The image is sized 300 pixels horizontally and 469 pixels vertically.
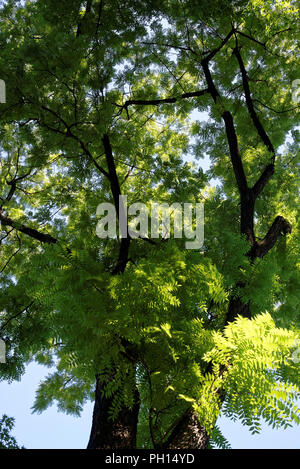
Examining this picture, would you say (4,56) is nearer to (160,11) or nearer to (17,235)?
(160,11)

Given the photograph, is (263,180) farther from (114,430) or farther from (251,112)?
(114,430)

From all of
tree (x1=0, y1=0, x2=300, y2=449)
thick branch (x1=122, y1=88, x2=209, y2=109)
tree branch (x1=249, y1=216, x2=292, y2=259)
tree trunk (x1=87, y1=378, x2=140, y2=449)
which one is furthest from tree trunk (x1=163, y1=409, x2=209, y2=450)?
thick branch (x1=122, y1=88, x2=209, y2=109)

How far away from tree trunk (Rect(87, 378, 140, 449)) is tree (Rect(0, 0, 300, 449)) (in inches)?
0.7

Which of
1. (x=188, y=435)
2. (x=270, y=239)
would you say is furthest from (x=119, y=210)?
(x=188, y=435)

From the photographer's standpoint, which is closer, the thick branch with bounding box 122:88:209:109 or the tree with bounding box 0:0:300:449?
the tree with bounding box 0:0:300:449

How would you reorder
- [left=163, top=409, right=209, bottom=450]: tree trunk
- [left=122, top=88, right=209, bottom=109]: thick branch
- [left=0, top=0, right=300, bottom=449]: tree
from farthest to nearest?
[left=122, top=88, right=209, bottom=109]: thick branch, [left=163, top=409, right=209, bottom=450]: tree trunk, [left=0, top=0, right=300, bottom=449]: tree

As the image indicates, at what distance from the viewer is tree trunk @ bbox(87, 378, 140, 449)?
344 centimetres

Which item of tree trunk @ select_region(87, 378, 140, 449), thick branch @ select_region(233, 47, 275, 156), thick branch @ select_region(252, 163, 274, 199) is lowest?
tree trunk @ select_region(87, 378, 140, 449)

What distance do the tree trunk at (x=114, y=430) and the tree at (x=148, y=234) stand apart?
2 cm

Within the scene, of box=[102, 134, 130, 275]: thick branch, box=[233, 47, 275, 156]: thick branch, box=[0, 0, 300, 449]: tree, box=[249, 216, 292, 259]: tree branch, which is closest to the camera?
box=[0, 0, 300, 449]: tree

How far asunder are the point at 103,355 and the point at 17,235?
594cm

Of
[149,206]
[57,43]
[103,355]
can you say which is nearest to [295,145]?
[149,206]

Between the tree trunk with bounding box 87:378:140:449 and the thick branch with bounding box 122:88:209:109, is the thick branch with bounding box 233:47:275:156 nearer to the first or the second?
the thick branch with bounding box 122:88:209:109

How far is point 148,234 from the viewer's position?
709cm
